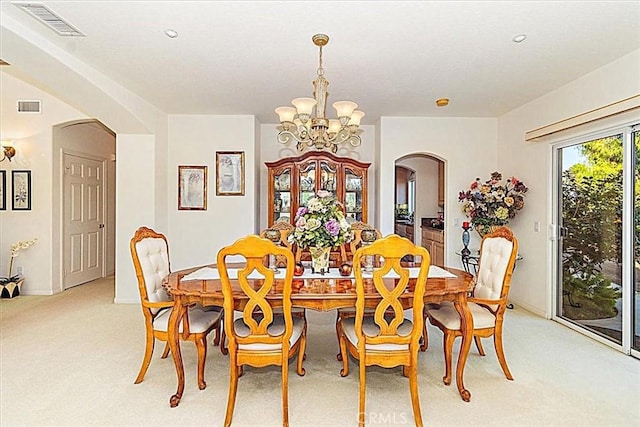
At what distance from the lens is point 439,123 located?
5.46 meters

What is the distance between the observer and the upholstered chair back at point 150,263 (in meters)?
2.64

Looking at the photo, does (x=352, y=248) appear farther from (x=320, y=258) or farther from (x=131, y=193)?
(x=131, y=193)

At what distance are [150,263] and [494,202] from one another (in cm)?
390

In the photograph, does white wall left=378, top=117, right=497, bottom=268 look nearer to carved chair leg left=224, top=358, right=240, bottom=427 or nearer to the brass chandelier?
the brass chandelier

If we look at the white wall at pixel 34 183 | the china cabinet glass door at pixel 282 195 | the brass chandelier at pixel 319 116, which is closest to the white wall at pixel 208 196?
the china cabinet glass door at pixel 282 195

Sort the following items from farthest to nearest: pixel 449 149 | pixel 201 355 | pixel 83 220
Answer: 1. pixel 83 220
2. pixel 449 149
3. pixel 201 355

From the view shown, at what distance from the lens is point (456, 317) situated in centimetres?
268

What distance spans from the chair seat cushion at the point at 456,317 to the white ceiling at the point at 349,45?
1971mm

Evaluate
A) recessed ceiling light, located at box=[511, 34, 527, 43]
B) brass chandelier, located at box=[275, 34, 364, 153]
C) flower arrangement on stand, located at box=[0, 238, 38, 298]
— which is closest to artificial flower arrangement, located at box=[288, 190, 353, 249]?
brass chandelier, located at box=[275, 34, 364, 153]

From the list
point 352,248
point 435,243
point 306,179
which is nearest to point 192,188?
point 306,179

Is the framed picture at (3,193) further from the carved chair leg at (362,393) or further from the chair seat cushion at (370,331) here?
the carved chair leg at (362,393)

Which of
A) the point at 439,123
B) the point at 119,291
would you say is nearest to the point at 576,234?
A: the point at 439,123

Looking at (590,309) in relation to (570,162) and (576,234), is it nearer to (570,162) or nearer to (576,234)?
(576,234)

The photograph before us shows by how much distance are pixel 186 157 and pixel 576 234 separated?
4.76 meters
